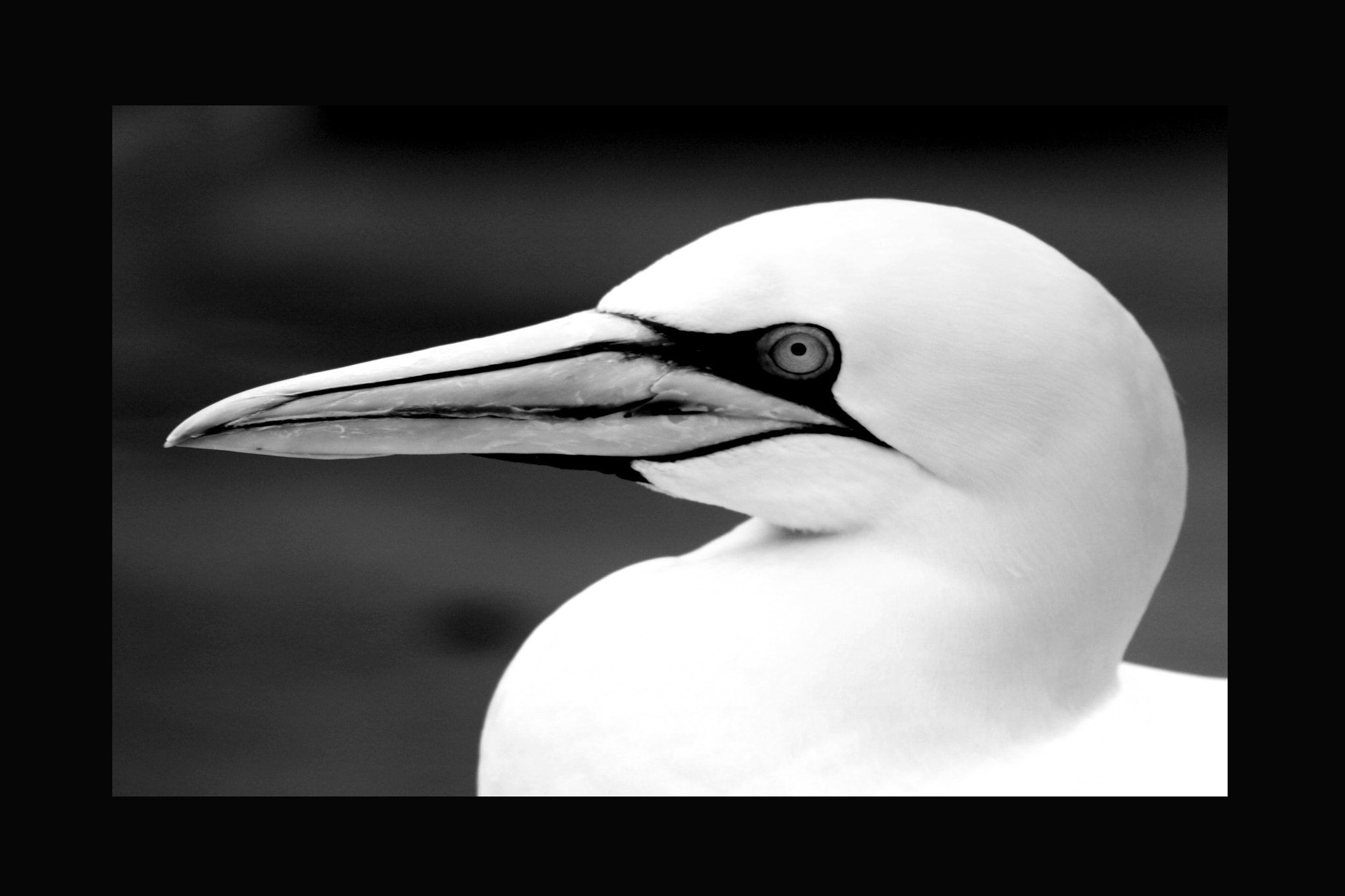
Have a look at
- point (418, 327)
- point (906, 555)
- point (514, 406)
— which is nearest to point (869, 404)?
point (906, 555)

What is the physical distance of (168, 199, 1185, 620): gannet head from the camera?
1.66 meters

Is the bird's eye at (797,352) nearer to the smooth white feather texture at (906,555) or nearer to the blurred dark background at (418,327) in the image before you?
the smooth white feather texture at (906,555)

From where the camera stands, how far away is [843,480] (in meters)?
1.76

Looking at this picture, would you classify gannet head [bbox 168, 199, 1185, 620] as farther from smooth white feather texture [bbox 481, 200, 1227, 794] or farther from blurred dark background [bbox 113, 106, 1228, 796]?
blurred dark background [bbox 113, 106, 1228, 796]

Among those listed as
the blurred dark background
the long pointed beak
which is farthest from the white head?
the blurred dark background

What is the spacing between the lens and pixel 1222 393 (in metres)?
4.33

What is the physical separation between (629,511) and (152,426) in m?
1.56

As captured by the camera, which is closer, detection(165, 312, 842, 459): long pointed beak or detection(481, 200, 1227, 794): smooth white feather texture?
detection(481, 200, 1227, 794): smooth white feather texture

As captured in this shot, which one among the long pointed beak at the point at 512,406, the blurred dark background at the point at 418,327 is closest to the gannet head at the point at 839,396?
the long pointed beak at the point at 512,406

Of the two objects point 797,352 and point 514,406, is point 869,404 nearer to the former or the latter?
point 797,352

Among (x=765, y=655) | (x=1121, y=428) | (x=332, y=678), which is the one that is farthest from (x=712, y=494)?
(x=332, y=678)

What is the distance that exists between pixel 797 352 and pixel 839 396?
0.25ft

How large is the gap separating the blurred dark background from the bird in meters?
1.94

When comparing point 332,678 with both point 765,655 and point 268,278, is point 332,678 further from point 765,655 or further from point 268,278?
point 765,655
